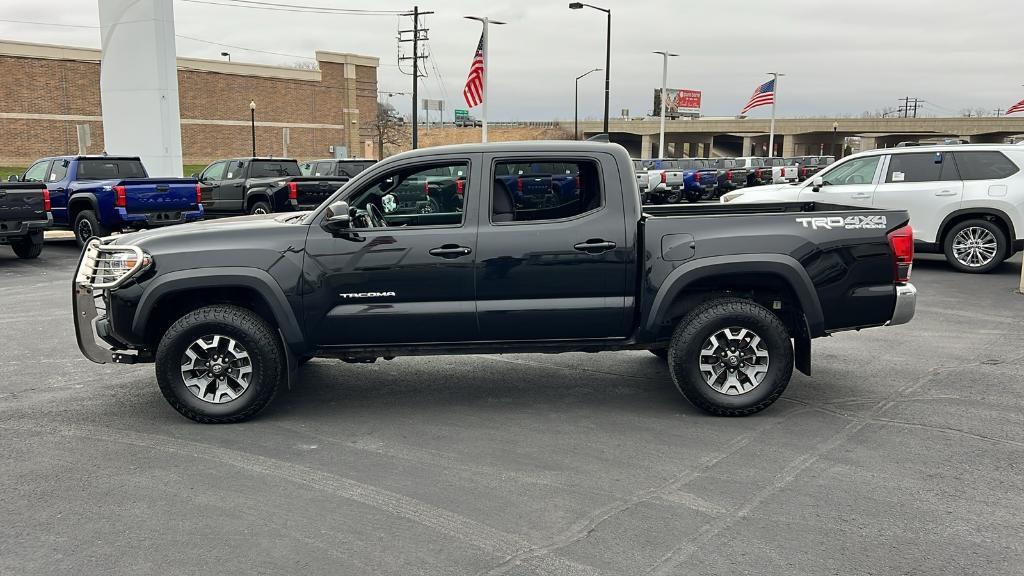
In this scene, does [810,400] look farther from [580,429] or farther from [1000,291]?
[1000,291]

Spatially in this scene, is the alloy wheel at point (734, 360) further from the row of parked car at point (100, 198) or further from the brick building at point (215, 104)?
the brick building at point (215, 104)

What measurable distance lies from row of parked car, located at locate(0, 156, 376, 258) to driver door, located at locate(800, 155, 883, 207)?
11.0 meters

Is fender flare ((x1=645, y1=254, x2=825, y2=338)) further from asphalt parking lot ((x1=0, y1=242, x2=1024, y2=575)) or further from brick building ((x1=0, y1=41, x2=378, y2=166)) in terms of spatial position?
brick building ((x1=0, y1=41, x2=378, y2=166))

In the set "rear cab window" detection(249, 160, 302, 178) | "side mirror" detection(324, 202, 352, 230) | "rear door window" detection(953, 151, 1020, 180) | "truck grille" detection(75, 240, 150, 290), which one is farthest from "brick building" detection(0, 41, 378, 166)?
"side mirror" detection(324, 202, 352, 230)

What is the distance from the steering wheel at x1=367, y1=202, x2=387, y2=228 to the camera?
608cm

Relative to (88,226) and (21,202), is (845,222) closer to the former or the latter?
(21,202)

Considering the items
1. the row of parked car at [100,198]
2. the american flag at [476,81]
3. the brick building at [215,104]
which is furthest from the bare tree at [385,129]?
the row of parked car at [100,198]

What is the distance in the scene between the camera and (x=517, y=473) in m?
4.94

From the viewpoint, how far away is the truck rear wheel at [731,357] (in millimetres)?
5883

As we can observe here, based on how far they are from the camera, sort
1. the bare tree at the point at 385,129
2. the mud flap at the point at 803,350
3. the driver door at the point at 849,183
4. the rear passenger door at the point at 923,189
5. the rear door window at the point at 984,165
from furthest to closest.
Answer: the bare tree at the point at 385,129 < the driver door at the point at 849,183 < the rear passenger door at the point at 923,189 < the rear door window at the point at 984,165 < the mud flap at the point at 803,350

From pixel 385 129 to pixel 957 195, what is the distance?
216 ft

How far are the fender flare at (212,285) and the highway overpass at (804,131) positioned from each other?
83.9m

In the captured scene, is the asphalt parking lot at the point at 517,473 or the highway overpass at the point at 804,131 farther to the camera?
the highway overpass at the point at 804,131

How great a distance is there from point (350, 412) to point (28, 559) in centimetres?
257
